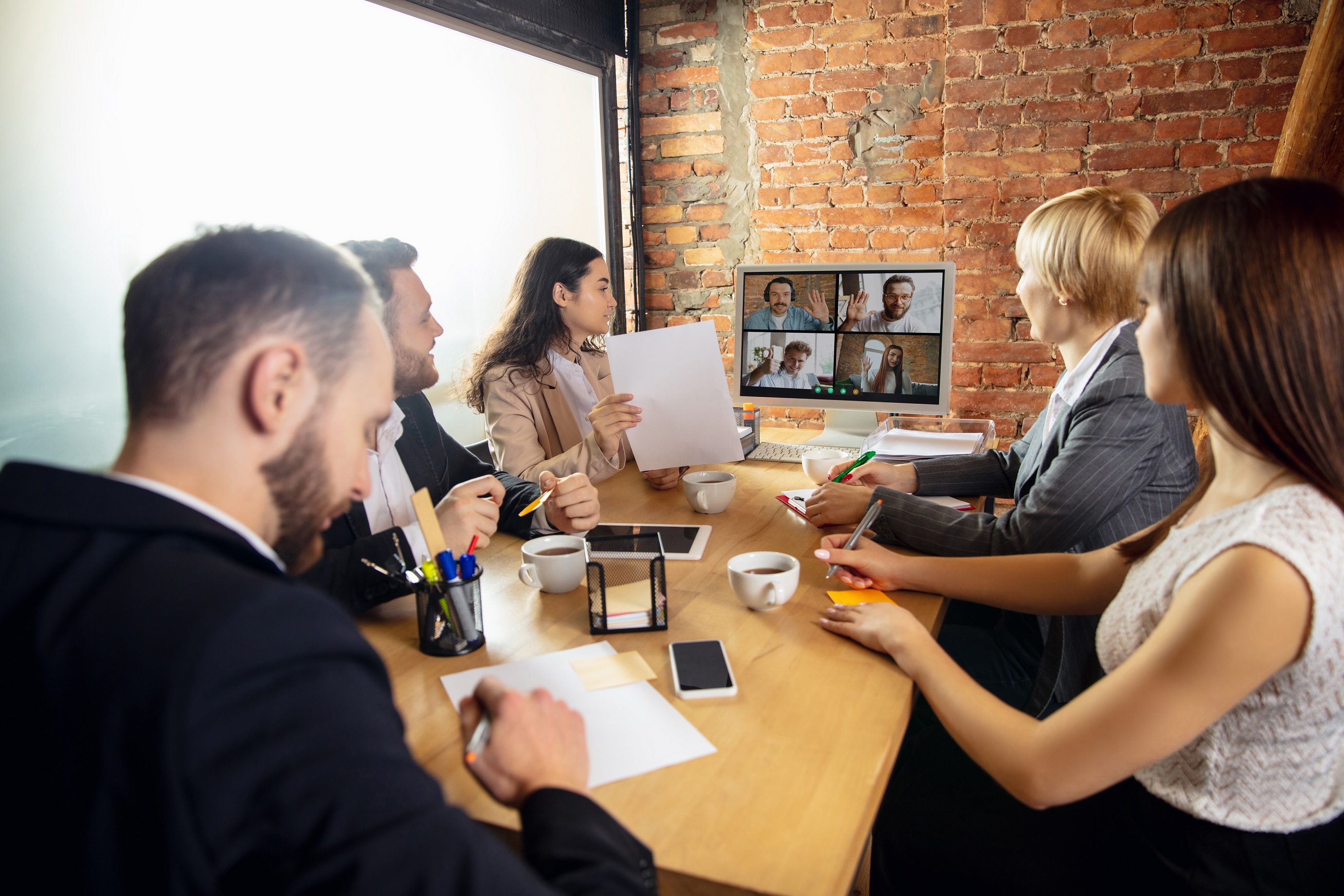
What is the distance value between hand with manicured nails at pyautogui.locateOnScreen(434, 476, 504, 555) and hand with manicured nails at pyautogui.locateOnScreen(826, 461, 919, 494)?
2.58 feet

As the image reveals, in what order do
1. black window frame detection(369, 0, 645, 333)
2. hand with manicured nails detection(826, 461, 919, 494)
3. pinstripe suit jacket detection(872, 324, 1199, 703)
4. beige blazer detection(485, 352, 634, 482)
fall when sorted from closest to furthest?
pinstripe suit jacket detection(872, 324, 1199, 703) < hand with manicured nails detection(826, 461, 919, 494) < beige blazer detection(485, 352, 634, 482) < black window frame detection(369, 0, 645, 333)

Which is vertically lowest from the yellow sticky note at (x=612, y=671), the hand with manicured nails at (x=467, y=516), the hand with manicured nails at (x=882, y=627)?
the yellow sticky note at (x=612, y=671)

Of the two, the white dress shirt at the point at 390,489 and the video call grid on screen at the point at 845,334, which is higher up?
the video call grid on screen at the point at 845,334

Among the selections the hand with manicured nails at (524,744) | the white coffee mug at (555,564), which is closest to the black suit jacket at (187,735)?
the hand with manicured nails at (524,744)

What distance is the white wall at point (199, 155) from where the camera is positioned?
1.41 m

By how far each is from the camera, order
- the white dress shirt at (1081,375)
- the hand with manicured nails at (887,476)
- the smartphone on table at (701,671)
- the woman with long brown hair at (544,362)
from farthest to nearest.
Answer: the woman with long brown hair at (544,362) → the hand with manicured nails at (887,476) → the white dress shirt at (1081,375) → the smartphone on table at (701,671)

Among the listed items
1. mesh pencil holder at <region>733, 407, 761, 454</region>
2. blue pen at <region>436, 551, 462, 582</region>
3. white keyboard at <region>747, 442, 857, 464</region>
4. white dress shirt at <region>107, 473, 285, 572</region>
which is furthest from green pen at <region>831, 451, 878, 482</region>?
white dress shirt at <region>107, 473, 285, 572</region>

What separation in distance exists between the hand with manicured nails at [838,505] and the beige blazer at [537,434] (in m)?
0.53

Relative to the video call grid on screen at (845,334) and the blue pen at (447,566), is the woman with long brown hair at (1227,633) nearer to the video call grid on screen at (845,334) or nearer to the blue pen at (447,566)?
the blue pen at (447,566)

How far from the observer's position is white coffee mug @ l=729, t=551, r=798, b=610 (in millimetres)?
1117

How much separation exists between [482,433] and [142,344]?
2154 mm

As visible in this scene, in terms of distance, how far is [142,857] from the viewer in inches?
18.0

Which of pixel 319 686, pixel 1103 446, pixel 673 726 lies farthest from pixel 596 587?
pixel 1103 446

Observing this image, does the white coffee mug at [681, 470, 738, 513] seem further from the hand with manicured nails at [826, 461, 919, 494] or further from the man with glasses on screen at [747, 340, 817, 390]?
the man with glasses on screen at [747, 340, 817, 390]
